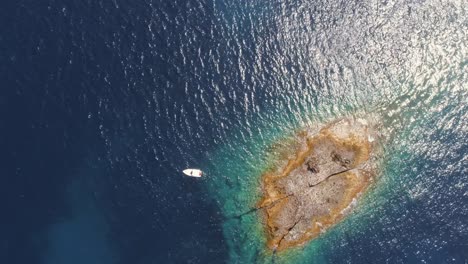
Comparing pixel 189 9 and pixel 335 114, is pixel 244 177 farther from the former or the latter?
pixel 189 9

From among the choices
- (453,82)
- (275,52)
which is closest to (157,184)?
(275,52)

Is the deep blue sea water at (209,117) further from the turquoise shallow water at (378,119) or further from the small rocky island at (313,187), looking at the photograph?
the small rocky island at (313,187)

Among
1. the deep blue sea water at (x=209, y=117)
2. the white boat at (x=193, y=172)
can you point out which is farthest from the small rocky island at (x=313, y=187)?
the white boat at (x=193, y=172)

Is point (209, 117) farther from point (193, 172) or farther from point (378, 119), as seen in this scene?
point (378, 119)

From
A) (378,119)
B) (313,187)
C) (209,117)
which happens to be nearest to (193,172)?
(209,117)

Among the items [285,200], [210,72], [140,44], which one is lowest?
[285,200]

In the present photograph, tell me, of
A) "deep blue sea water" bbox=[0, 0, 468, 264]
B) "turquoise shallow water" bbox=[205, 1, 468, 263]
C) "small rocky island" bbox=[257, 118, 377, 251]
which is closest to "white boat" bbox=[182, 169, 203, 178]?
"deep blue sea water" bbox=[0, 0, 468, 264]
